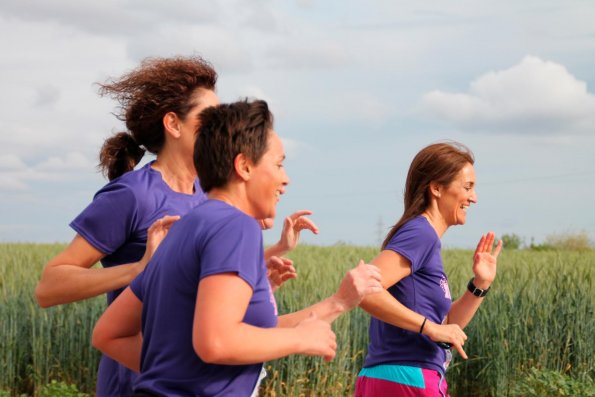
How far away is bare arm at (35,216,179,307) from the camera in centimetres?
243

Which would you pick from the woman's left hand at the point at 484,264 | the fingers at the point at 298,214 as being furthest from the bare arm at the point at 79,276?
the woman's left hand at the point at 484,264

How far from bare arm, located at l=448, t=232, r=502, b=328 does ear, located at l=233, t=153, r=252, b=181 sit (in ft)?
5.74

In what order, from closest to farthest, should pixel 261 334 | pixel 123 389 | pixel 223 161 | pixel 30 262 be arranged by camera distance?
pixel 261 334 → pixel 223 161 → pixel 123 389 → pixel 30 262

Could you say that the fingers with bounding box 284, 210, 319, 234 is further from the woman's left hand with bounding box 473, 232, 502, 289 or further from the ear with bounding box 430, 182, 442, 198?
the woman's left hand with bounding box 473, 232, 502, 289

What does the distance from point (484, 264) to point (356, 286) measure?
173 centimetres

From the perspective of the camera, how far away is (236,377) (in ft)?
5.78

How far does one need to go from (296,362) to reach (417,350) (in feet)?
10.5

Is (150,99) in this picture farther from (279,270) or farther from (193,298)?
(193,298)

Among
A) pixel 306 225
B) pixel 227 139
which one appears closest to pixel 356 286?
pixel 227 139

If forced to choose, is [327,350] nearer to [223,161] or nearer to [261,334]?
[261,334]

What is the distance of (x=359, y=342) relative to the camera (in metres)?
6.65

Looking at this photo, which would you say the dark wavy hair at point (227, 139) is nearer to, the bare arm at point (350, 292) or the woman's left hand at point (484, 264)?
the bare arm at point (350, 292)

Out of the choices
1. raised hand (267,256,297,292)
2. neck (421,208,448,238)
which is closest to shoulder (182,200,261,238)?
raised hand (267,256,297,292)

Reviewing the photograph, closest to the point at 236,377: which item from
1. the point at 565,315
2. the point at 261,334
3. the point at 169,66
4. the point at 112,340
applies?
the point at 261,334
